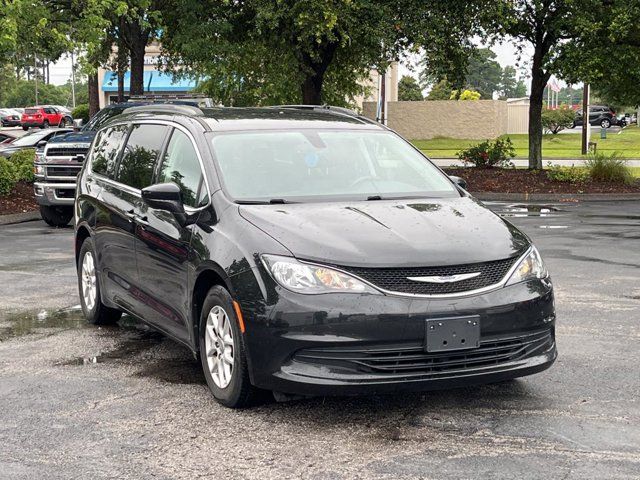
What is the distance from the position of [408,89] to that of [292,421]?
10030 cm

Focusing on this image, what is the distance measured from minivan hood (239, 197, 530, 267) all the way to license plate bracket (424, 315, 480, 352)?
1.06 ft

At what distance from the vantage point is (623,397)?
19.6 feet

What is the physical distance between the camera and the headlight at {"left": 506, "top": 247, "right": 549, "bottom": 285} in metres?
5.62

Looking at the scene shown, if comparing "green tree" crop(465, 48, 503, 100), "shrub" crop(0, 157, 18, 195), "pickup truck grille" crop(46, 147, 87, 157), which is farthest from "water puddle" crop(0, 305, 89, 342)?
"green tree" crop(465, 48, 503, 100)

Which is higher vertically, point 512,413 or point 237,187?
point 237,187

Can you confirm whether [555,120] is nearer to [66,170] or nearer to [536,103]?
[536,103]

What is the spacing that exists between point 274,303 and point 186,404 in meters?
1.02

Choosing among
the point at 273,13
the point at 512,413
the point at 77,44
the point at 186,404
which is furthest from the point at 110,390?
the point at 273,13

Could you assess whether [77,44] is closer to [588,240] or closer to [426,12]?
[426,12]

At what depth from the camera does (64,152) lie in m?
17.3

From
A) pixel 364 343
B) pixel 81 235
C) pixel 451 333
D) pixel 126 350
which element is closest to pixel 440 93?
pixel 81 235

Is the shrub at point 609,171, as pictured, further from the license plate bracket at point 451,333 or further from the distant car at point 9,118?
the distant car at point 9,118

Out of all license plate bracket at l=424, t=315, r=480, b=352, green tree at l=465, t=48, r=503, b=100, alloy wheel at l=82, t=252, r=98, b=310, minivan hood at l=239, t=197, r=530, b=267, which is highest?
green tree at l=465, t=48, r=503, b=100

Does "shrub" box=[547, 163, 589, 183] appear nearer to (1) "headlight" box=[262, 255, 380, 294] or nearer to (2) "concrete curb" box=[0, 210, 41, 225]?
(2) "concrete curb" box=[0, 210, 41, 225]
